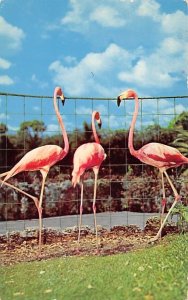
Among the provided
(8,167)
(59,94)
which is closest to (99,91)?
(59,94)

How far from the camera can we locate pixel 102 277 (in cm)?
271

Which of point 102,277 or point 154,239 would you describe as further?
point 154,239

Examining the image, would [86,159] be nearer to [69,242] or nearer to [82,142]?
[82,142]

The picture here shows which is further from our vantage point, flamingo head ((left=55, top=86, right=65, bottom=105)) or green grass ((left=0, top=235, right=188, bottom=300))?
flamingo head ((left=55, top=86, right=65, bottom=105))

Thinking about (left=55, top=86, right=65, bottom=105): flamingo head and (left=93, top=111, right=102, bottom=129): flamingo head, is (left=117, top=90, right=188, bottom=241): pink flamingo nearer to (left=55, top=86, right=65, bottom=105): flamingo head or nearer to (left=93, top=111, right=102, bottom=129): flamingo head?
(left=93, top=111, right=102, bottom=129): flamingo head

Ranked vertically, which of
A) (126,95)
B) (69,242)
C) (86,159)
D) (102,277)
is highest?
(126,95)

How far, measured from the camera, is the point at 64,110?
2871 mm

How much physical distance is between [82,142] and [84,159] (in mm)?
85

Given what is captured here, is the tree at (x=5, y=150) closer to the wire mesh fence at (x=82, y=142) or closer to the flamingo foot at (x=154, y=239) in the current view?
the wire mesh fence at (x=82, y=142)

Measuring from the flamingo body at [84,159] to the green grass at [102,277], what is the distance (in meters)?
0.42

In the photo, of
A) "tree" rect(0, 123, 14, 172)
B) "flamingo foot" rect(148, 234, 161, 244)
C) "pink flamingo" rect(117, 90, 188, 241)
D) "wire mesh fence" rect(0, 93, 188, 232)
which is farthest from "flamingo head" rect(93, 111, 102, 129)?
"flamingo foot" rect(148, 234, 161, 244)

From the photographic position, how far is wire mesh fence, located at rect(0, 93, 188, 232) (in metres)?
2.84

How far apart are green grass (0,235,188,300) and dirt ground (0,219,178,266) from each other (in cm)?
5

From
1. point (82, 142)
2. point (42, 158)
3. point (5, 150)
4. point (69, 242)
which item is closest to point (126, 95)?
point (82, 142)
